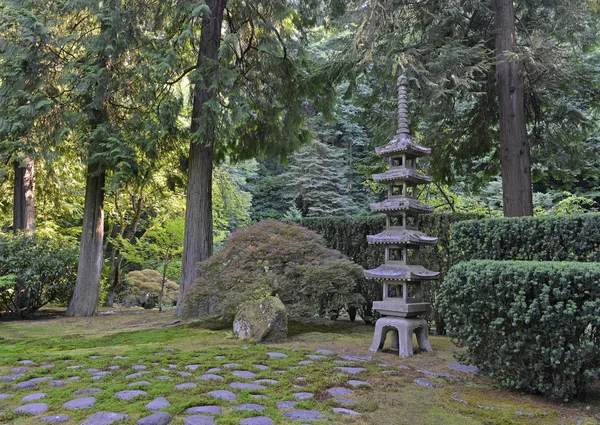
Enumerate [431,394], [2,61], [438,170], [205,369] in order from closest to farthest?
[431,394] < [205,369] < [2,61] < [438,170]

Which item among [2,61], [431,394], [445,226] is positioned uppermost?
[2,61]

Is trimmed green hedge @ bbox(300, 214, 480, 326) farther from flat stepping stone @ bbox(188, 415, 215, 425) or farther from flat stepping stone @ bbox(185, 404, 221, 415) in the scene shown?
flat stepping stone @ bbox(188, 415, 215, 425)

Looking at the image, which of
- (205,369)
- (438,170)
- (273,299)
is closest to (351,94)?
(438,170)

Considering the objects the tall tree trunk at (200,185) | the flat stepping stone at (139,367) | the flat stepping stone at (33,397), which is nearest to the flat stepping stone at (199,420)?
the flat stepping stone at (33,397)

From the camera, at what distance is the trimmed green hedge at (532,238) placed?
4.31 metres

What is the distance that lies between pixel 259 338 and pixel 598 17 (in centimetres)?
757

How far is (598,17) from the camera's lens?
7207mm

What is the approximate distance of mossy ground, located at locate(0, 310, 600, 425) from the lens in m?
2.82

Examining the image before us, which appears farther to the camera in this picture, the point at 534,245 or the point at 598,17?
the point at 598,17

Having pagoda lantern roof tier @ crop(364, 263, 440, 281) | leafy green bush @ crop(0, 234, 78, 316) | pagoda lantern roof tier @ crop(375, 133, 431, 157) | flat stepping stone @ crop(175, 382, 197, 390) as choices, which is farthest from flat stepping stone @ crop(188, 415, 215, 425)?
leafy green bush @ crop(0, 234, 78, 316)

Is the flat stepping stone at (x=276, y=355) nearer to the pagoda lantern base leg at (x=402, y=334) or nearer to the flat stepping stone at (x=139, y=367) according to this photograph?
the pagoda lantern base leg at (x=402, y=334)

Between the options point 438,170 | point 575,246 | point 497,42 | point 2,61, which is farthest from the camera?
point 438,170

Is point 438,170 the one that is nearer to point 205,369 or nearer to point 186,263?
point 186,263

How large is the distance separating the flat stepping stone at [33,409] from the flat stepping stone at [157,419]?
76 cm
